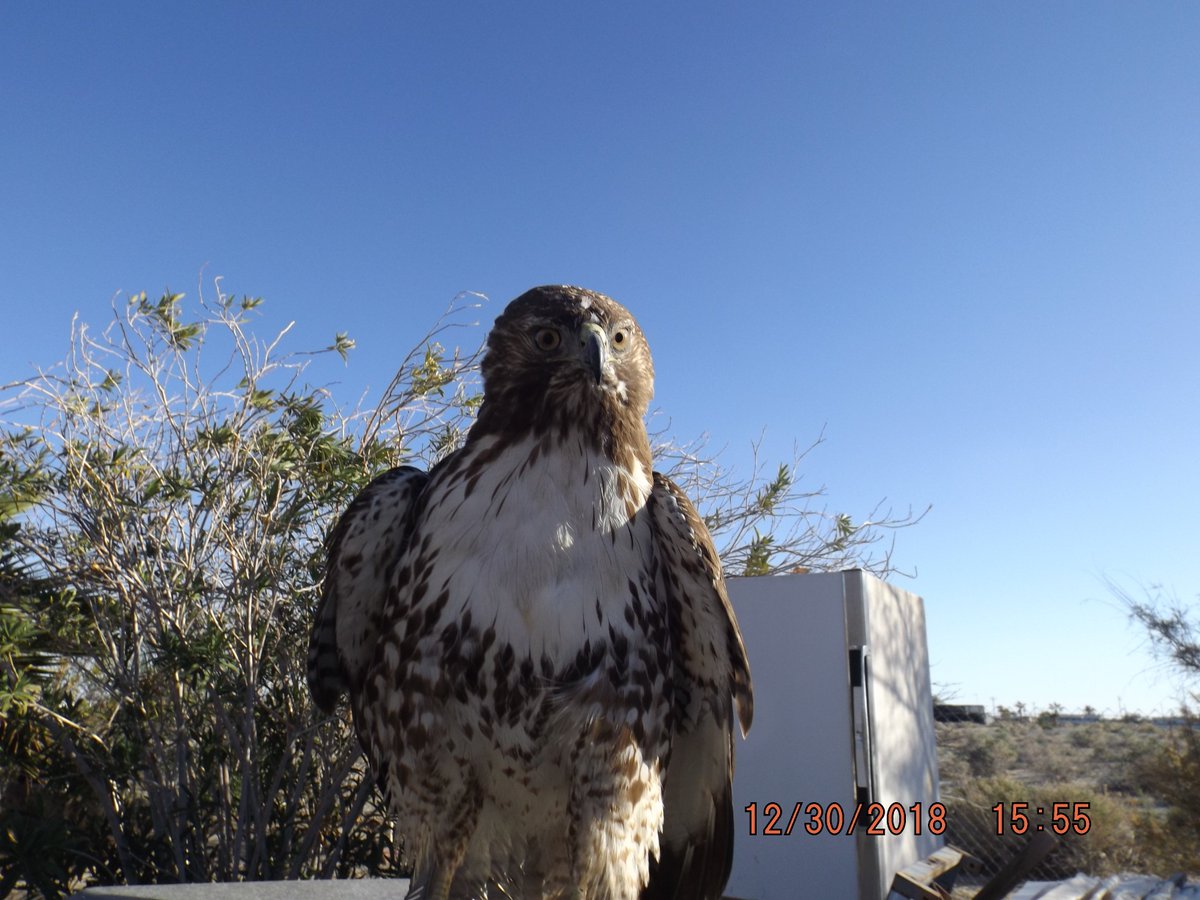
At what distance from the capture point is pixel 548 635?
2.15 metres

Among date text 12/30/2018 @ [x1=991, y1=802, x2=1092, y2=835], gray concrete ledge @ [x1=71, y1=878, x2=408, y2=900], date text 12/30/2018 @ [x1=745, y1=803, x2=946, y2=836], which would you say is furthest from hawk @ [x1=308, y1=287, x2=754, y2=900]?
date text 12/30/2018 @ [x1=991, y1=802, x2=1092, y2=835]

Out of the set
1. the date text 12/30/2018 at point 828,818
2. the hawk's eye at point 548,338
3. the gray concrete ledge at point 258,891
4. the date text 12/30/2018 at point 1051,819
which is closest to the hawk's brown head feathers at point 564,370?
the hawk's eye at point 548,338

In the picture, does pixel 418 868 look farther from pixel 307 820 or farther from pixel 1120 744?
pixel 1120 744

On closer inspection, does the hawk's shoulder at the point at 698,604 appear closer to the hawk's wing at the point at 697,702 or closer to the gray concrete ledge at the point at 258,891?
the hawk's wing at the point at 697,702

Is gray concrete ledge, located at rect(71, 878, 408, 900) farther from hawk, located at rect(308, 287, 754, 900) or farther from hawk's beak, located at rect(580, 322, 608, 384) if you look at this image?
hawk's beak, located at rect(580, 322, 608, 384)

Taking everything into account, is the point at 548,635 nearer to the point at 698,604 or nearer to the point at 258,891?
the point at 698,604

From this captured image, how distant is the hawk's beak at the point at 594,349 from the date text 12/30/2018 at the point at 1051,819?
867 cm

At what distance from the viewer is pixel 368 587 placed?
2627 millimetres

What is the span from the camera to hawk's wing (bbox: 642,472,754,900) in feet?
7.88

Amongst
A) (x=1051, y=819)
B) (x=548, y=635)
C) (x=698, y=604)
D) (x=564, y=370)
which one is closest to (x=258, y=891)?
(x=548, y=635)

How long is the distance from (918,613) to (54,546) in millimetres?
6551

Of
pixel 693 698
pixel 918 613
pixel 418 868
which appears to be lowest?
pixel 418 868

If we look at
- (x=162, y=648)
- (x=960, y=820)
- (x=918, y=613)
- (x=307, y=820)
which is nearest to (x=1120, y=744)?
(x=960, y=820)

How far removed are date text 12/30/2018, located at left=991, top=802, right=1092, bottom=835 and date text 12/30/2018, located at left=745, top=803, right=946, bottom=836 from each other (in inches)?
159
